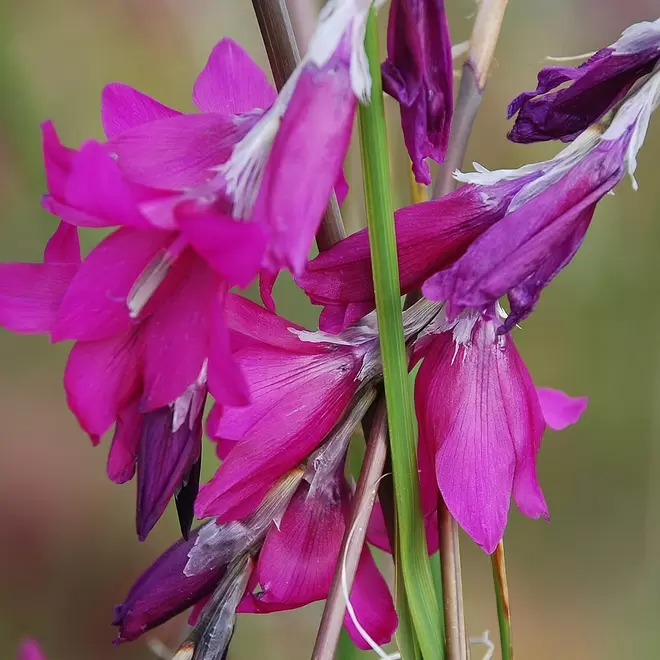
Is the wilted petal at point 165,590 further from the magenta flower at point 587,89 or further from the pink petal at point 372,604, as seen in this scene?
the magenta flower at point 587,89

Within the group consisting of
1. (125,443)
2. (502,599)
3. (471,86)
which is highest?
(471,86)

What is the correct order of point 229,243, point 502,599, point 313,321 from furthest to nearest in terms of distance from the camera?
point 313,321 → point 502,599 → point 229,243

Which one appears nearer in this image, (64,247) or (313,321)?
(64,247)

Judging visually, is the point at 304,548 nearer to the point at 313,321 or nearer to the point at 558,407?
the point at 558,407

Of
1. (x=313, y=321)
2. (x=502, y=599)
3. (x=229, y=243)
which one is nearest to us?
(x=229, y=243)

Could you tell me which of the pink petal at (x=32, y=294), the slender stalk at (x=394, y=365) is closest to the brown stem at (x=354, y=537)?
the slender stalk at (x=394, y=365)

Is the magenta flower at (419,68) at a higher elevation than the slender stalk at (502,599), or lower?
higher

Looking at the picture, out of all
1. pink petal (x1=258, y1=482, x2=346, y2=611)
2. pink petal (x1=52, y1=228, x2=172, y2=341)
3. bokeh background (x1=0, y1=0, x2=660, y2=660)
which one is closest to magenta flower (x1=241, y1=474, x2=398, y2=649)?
pink petal (x1=258, y1=482, x2=346, y2=611)

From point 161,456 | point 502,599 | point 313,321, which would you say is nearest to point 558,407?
point 502,599
